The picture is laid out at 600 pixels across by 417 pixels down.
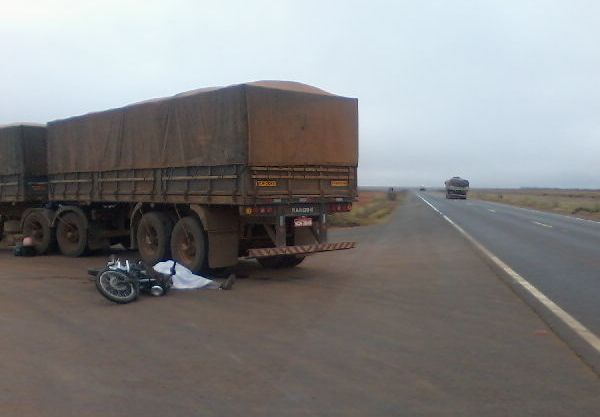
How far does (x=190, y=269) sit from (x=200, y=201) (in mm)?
1250

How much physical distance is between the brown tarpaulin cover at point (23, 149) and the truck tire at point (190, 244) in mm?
6568

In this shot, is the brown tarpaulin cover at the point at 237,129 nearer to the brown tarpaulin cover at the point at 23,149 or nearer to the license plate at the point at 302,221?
the license plate at the point at 302,221

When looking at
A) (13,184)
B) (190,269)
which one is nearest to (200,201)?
(190,269)

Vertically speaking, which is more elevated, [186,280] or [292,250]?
[292,250]

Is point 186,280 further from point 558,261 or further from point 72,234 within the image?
point 558,261

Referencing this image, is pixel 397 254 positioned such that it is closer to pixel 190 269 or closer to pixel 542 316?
pixel 190 269

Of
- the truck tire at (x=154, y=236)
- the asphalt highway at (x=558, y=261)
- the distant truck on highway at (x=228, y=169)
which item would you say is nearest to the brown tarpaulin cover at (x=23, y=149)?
the distant truck on highway at (x=228, y=169)

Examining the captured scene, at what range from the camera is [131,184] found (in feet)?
43.7

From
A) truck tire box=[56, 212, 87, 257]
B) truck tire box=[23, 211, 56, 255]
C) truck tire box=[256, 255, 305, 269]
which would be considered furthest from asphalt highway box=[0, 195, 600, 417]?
truck tire box=[23, 211, 56, 255]

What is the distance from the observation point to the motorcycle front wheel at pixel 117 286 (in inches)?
351

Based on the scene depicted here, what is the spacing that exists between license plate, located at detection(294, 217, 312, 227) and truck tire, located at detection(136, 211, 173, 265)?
Answer: 2.59 meters

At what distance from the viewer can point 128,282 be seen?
9234 mm

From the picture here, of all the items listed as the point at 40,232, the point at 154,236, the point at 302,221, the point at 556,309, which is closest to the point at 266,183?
the point at 302,221

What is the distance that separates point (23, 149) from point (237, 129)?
8429 mm
